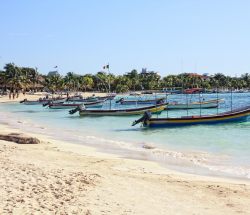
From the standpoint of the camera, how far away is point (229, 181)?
37.0 ft

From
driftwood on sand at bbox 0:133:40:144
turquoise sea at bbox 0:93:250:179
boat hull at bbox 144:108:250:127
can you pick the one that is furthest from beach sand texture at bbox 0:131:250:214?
boat hull at bbox 144:108:250:127

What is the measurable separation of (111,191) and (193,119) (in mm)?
21850

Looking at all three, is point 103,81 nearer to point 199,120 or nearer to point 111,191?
point 199,120

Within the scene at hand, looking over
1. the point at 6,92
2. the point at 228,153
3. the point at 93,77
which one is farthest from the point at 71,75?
the point at 228,153

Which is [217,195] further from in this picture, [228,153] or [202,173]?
[228,153]

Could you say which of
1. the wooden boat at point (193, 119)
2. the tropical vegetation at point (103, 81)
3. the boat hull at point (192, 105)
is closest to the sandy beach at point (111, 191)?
the wooden boat at point (193, 119)

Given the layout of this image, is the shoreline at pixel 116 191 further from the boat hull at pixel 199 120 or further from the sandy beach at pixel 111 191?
the boat hull at pixel 199 120

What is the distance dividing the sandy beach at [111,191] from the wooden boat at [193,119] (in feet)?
54.1

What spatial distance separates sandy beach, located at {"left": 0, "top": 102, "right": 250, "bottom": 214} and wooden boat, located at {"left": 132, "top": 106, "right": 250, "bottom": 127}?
1649cm

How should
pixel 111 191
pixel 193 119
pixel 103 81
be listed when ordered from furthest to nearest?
pixel 103 81 < pixel 193 119 < pixel 111 191

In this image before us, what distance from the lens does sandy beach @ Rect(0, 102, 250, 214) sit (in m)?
7.70

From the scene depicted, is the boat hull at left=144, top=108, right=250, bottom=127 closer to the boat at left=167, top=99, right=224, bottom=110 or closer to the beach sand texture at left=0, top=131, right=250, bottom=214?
the beach sand texture at left=0, top=131, right=250, bottom=214

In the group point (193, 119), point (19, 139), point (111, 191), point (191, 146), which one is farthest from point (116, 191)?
point (193, 119)

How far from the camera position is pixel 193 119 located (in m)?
30.3
